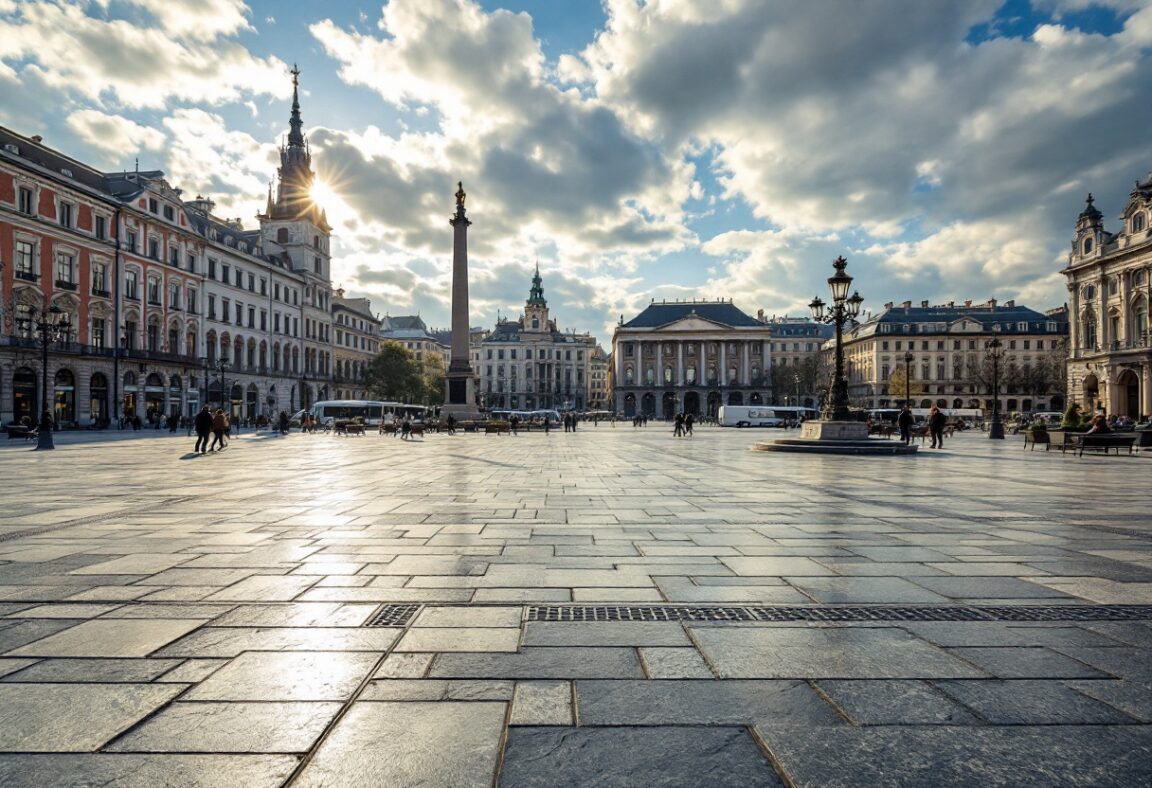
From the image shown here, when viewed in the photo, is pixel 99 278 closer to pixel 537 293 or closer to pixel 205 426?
pixel 205 426

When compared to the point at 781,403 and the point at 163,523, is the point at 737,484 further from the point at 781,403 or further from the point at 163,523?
the point at 781,403

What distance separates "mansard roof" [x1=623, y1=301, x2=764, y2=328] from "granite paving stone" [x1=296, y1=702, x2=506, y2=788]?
10337cm

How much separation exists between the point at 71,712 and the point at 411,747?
1567mm

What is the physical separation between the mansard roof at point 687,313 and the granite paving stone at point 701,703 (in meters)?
103

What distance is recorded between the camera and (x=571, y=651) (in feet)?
11.1

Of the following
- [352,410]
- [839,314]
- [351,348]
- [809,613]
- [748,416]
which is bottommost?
[748,416]

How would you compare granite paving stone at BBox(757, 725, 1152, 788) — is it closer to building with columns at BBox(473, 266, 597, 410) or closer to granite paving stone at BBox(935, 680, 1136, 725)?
granite paving stone at BBox(935, 680, 1136, 725)

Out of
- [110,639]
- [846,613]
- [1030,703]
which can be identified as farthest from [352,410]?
[1030,703]

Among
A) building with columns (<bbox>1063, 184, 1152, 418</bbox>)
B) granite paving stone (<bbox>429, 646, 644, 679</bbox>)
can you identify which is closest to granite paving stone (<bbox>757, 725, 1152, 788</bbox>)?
granite paving stone (<bbox>429, 646, 644, 679</bbox>)

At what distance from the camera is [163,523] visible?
738 cm

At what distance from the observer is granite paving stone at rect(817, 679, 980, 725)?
2.63m

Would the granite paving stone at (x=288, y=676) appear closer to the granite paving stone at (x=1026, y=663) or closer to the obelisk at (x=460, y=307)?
the granite paving stone at (x=1026, y=663)

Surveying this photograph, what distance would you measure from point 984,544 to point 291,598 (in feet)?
21.3

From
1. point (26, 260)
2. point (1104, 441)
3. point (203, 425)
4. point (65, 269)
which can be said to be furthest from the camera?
point (65, 269)
